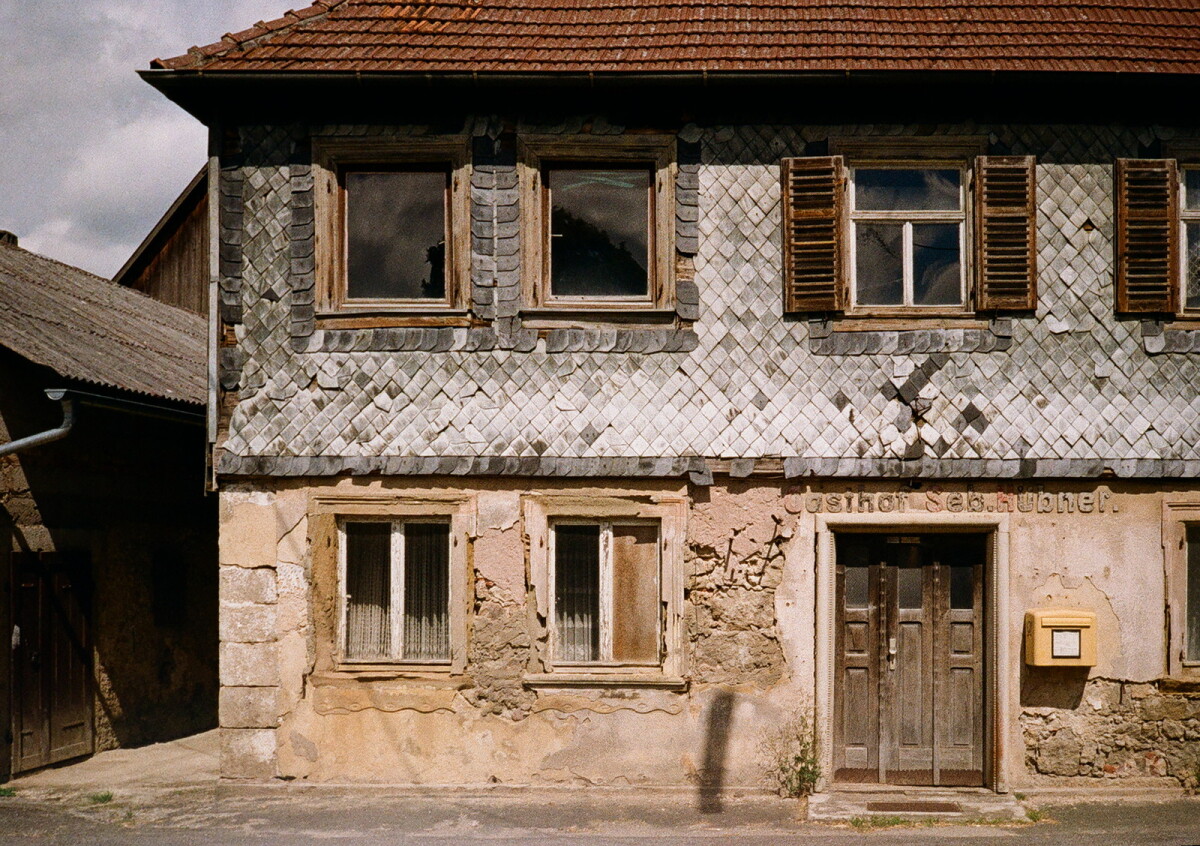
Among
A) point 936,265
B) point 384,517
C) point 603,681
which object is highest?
point 936,265

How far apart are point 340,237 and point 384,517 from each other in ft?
7.39

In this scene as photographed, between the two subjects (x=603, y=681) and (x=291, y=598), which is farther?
(x=291, y=598)

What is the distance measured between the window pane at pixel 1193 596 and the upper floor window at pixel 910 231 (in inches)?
91.3

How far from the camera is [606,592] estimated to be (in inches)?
324

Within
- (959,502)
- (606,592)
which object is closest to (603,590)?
(606,592)

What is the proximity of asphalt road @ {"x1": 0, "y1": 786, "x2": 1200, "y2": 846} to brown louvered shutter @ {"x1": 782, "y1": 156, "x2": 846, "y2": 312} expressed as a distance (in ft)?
12.5

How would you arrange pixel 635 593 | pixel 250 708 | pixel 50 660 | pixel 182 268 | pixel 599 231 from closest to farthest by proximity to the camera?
pixel 250 708
pixel 635 593
pixel 599 231
pixel 50 660
pixel 182 268

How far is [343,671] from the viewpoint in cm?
821

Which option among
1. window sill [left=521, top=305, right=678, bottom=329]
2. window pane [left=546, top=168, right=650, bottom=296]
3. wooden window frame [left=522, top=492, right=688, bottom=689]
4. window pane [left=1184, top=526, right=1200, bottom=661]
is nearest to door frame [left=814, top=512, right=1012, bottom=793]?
wooden window frame [left=522, top=492, right=688, bottom=689]

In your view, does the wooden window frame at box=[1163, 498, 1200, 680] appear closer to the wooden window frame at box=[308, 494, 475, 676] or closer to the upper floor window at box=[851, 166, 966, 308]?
the upper floor window at box=[851, 166, 966, 308]

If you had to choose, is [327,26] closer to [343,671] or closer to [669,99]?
[669,99]

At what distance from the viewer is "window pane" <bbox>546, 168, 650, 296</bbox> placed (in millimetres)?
8438

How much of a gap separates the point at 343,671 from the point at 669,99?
16.8 feet

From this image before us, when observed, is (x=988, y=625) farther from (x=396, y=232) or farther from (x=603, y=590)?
(x=396, y=232)
